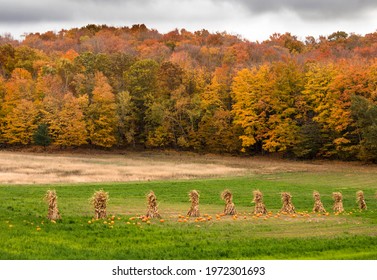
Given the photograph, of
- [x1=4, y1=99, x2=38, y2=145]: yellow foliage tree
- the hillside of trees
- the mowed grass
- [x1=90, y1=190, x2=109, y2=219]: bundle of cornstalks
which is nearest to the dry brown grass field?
the hillside of trees

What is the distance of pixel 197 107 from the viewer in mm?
77375

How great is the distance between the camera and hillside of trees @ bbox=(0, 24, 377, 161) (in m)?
65.9

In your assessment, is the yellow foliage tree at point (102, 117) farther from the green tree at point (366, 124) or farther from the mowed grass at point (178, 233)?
the mowed grass at point (178, 233)

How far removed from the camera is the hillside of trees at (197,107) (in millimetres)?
65875

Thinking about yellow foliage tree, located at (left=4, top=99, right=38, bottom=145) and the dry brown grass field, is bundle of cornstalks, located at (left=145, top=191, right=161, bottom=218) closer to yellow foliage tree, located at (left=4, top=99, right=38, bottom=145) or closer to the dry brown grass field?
the dry brown grass field

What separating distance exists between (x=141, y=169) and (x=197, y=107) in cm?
2613

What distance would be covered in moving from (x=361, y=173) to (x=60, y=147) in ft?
142

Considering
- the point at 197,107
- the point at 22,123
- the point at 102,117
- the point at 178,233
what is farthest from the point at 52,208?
the point at 22,123

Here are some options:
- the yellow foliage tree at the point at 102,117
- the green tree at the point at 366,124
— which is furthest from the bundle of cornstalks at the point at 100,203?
the yellow foliage tree at the point at 102,117

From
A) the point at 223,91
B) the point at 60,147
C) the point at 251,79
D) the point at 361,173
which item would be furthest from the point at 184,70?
the point at 361,173

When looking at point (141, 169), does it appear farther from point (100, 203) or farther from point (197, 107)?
point (100, 203)

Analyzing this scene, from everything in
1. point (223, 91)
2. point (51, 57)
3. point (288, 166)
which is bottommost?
point (288, 166)

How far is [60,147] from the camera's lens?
256 ft
